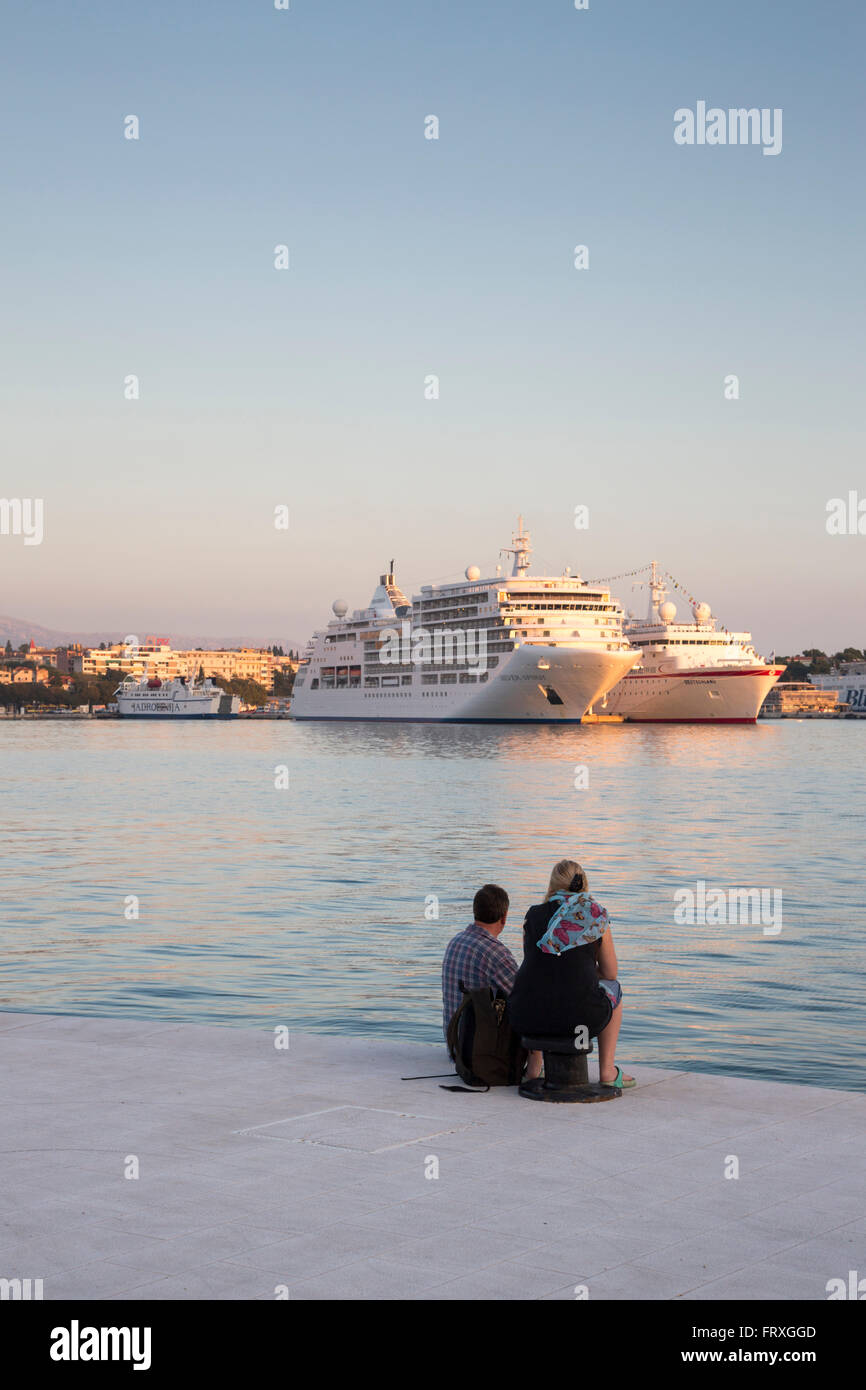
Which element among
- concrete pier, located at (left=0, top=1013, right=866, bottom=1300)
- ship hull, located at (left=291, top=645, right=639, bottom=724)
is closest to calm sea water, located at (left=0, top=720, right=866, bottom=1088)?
concrete pier, located at (left=0, top=1013, right=866, bottom=1300)

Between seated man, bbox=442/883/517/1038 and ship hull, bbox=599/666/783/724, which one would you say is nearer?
seated man, bbox=442/883/517/1038

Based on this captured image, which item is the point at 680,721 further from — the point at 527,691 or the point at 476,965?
the point at 476,965

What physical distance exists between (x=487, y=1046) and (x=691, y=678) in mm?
118742

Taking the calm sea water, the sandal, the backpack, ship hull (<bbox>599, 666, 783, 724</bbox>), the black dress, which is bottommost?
the calm sea water

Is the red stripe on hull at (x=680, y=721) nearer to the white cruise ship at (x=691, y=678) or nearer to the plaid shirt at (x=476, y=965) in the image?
the white cruise ship at (x=691, y=678)

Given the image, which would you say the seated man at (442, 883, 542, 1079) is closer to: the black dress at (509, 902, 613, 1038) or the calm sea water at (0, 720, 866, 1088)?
the black dress at (509, 902, 613, 1038)

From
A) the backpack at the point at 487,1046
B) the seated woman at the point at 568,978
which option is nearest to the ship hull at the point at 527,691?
the backpack at the point at 487,1046

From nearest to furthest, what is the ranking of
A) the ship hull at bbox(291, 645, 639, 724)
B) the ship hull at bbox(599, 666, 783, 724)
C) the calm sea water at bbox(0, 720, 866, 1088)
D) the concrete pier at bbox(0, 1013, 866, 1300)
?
the concrete pier at bbox(0, 1013, 866, 1300) → the calm sea water at bbox(0, 720, 866, 1088) → the ship hull at bbox(291, 645, 639, 724) → the ship hull at bbox(599, 666, 783, 724)

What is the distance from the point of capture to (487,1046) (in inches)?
303

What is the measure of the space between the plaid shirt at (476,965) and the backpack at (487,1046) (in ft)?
0.38

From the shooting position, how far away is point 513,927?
18.2 meters

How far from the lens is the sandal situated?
743 centimetres

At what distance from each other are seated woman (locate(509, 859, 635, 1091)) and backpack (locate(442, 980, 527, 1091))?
0.69 feet

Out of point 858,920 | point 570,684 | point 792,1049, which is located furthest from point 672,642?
point 792,1049
